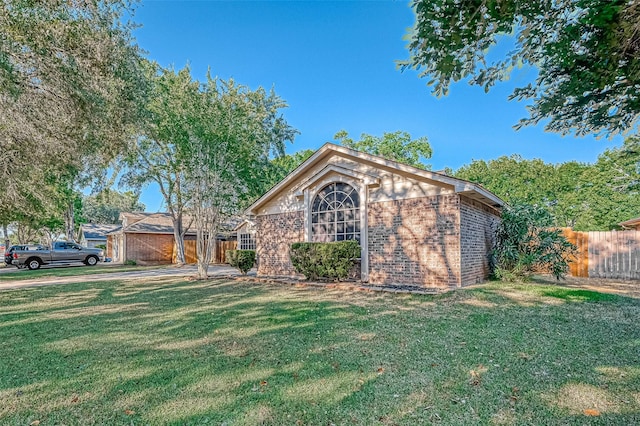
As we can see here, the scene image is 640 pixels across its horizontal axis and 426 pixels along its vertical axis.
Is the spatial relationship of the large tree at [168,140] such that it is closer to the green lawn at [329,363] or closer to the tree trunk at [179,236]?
the tree trunk at [179,236]

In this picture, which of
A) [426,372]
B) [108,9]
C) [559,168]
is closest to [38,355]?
[426,372]

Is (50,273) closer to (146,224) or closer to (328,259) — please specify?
(146,224)

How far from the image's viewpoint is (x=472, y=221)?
9.66m

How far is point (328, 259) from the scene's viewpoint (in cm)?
1040

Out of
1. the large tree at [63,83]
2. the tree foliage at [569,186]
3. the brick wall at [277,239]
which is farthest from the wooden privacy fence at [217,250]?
the tree foliage at [569,186]

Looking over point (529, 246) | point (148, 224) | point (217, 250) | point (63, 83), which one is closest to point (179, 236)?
point (217, 250)

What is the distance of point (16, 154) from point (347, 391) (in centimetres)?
941

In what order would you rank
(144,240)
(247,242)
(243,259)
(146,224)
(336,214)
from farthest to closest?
1. (146,224)
2. (144,240)
3. (247,242)
4. (243,259)
5. (336,214)

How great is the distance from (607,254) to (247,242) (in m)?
17.3

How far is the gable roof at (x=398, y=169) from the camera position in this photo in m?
8.70

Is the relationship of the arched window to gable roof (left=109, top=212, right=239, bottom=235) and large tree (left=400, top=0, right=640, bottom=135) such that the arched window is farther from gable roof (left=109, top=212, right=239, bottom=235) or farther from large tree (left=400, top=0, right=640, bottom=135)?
gable roof (left=109, top=212, right=239, bottom=235)

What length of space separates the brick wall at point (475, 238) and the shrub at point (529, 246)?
55 cm

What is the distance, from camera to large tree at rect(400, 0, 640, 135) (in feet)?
9.19

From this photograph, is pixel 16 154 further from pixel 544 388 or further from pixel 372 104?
pixel 372 104
